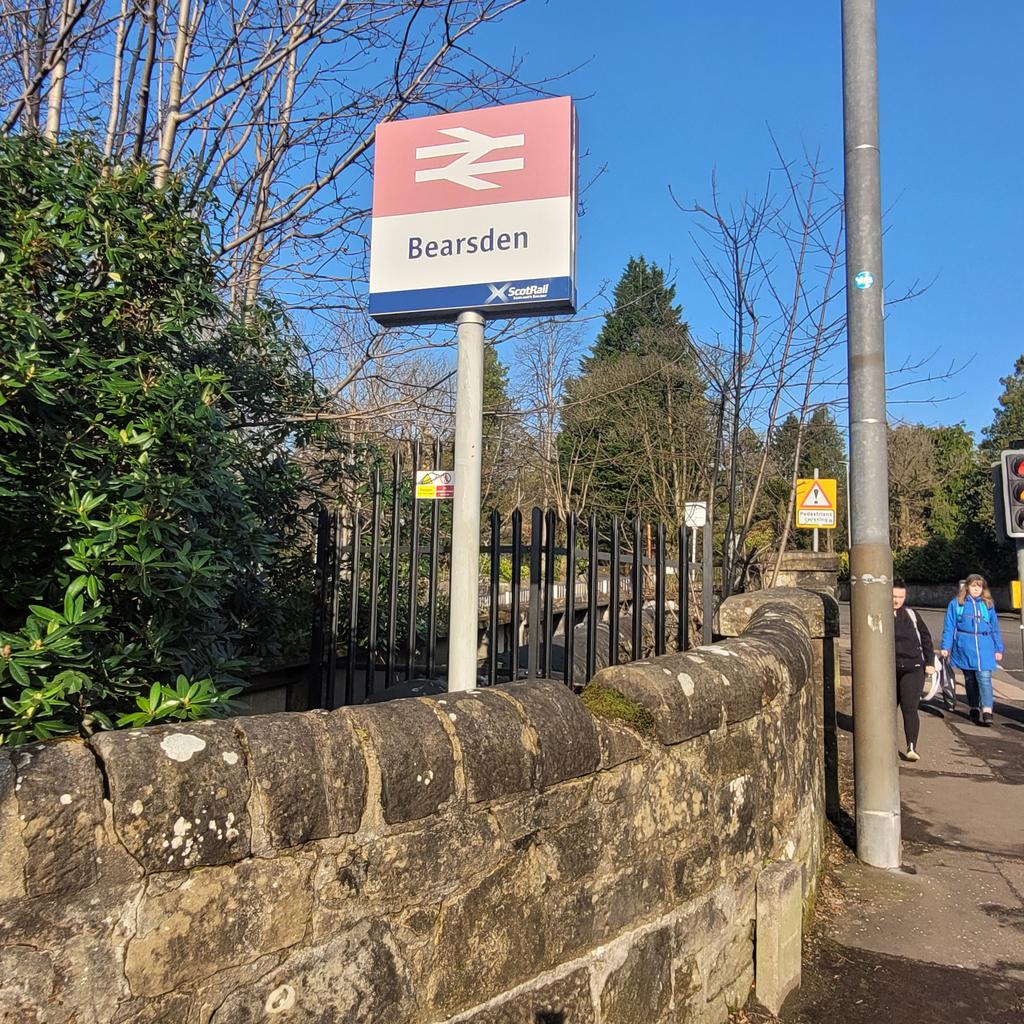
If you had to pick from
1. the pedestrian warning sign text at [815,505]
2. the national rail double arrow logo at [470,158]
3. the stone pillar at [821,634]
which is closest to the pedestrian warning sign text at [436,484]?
the national rail double arrow logo at [470,158]

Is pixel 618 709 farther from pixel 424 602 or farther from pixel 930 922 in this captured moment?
pixel 424 602

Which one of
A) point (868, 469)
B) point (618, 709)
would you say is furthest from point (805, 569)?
point (618, 709)

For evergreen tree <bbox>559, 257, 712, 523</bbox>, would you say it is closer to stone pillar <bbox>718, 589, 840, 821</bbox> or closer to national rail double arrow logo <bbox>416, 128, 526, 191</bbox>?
stone pillar <bbox>718, 589, 840, 821</bbox>

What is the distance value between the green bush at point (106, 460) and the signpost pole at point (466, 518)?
2.64 feet

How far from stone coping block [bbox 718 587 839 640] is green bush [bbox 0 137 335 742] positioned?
282cm

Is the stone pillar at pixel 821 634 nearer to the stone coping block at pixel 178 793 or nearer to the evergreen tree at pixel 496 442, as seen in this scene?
the evergreen tree at pixel 496 442

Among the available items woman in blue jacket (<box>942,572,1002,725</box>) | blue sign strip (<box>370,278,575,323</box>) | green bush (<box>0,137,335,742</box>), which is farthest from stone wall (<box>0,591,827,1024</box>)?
woman in blue jacket (<box>942,572,1002,725</box>)

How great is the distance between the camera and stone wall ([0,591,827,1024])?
1.44 m

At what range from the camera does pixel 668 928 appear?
271cm

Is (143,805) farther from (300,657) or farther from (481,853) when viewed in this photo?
(300,657)

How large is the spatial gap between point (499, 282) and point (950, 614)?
30.7 feet

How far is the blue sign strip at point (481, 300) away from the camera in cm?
334

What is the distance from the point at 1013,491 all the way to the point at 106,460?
761 cm

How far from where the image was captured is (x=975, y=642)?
981cm
